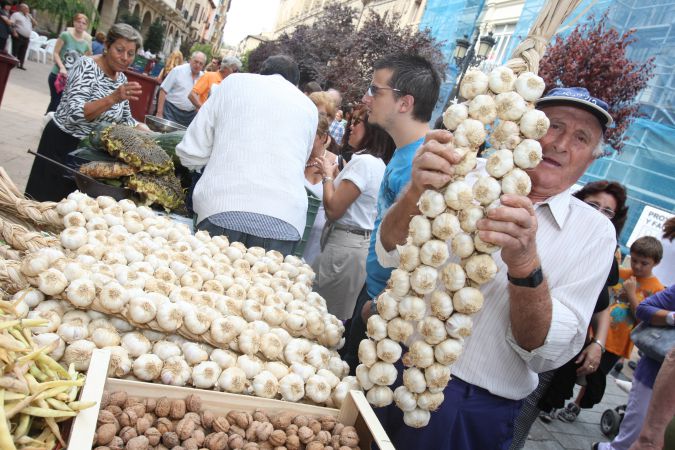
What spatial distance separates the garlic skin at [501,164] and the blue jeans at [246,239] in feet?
6.10

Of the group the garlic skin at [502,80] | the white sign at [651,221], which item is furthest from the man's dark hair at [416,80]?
the white sign at [651,221]

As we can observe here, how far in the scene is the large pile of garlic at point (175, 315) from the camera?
1.79 m

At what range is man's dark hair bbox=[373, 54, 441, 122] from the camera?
2836 millimetres

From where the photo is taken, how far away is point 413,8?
32125 mm

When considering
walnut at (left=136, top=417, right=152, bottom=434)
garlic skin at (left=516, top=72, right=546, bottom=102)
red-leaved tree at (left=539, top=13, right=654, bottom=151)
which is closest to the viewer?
walnut at (left=136, top=417, right=152, bottom=434)

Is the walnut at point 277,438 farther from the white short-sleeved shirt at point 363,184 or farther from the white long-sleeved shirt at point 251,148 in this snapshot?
the white short-sleeved shirt at point 363,184

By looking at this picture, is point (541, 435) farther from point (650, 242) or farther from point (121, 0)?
point (121, 0)

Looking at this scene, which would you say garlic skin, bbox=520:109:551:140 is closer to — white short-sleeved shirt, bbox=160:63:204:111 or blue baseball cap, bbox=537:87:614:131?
blue baseball cap, bbox=537:87:614:131

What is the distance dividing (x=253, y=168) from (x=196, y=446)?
1816 millimetres

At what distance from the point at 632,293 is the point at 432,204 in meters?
4.11

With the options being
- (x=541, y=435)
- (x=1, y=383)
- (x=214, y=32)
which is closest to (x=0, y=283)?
(x=1, y=383)

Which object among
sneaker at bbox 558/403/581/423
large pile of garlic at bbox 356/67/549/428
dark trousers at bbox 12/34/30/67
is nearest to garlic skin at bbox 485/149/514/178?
large pile of garlic at bbox 356/67/549/428

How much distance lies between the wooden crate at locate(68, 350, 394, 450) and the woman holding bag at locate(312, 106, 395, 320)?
199cm

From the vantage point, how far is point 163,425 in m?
1.56
